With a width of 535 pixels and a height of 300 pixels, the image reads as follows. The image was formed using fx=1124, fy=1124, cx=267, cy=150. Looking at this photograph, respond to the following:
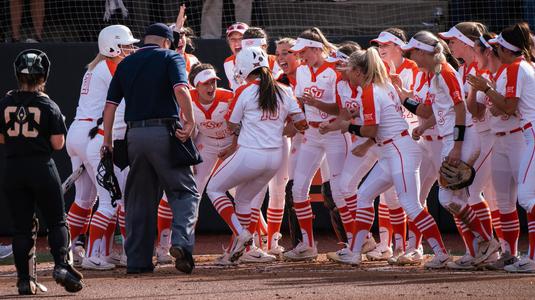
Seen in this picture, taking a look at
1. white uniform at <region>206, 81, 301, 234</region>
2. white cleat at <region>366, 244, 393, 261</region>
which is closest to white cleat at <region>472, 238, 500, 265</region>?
white cleat at <region>366, 244, 393, 261</region>

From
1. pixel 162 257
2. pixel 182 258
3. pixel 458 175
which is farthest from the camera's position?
pixel 162 257

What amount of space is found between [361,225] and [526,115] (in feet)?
5.89

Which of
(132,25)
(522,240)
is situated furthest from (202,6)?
(522,240)

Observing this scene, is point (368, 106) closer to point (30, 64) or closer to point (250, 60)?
point (250, 60)

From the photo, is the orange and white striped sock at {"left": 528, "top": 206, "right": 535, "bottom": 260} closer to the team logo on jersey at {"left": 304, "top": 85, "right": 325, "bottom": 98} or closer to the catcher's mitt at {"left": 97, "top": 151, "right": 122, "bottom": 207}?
the team logo on jersey at {"left": 304, "top": 85, "right": 325, "bottom": 98}

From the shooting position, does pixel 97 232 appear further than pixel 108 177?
Yes

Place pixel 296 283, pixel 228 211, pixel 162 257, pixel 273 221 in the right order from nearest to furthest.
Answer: pixel 296 283
pixel 228 211
pixel 162 257
pixel 273 221

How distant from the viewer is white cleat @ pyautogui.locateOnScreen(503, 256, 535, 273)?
8.88 meters

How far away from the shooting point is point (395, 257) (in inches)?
396

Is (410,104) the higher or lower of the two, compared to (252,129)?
higher

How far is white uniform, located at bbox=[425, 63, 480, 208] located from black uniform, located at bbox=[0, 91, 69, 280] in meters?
3.22

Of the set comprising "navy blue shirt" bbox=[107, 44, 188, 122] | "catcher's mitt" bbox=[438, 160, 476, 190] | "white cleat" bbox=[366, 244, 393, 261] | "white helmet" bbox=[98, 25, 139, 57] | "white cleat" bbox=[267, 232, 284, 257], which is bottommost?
"white cleat" bbox=[366, 244, 393, 261]

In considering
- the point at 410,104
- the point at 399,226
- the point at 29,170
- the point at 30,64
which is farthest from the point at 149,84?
the point at 399,226

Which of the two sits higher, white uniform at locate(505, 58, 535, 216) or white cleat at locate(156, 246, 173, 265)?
white uniform at locate(505, 58, 535, 216)
